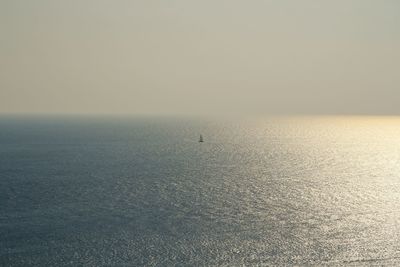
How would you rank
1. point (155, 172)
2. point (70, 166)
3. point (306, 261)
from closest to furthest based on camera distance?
point (306, 261), point (155, 172), point (70, 166)

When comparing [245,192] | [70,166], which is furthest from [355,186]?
[70,166]

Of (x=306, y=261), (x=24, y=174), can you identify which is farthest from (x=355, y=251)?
(x=24, y=174)

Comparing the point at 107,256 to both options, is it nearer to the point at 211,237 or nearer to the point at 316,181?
the point at 211,237

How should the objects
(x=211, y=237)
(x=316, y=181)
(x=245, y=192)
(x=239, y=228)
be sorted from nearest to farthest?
1. (x=211, y=237)
2. (x=239, y=228)
3. (x=245, y=192)
4. (x=316, y=181)

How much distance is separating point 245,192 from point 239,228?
99.9ft

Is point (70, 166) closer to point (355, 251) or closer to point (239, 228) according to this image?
point (239, 228)

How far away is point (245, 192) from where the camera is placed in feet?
330

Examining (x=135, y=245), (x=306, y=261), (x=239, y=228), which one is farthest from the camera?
(x=239, y=228)

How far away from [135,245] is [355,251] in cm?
3561

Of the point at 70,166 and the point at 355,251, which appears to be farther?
the point at 70,166

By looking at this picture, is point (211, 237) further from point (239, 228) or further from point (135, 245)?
point (135, 245)

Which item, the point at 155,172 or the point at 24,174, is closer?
the point at 24,174

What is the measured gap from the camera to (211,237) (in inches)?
2601

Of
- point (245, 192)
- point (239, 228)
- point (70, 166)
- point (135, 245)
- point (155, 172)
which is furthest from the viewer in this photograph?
point (70, 166)
